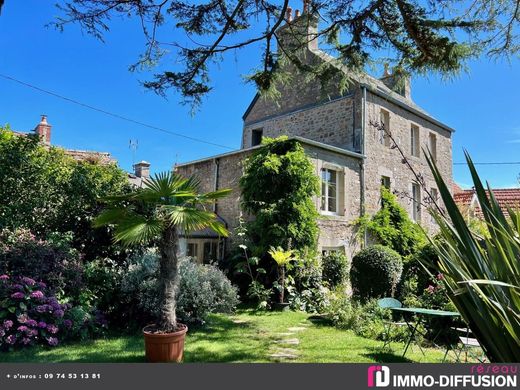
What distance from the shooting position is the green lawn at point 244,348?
4.80 m

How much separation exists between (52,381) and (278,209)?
7893mm

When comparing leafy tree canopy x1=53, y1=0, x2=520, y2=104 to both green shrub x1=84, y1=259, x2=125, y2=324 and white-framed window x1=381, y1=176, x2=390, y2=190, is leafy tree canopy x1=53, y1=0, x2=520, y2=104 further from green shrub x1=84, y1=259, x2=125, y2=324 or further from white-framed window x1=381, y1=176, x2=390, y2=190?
white-framed window x1=381, y1=176, x2=390, y2=190

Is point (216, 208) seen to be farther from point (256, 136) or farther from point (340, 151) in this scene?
point (256, 136)

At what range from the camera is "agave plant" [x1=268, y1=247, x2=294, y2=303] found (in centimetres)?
907

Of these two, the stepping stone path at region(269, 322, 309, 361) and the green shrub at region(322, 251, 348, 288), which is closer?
the stepping stone path at region(269, 322, 309, 361)

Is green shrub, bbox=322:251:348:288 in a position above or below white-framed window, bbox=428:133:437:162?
below

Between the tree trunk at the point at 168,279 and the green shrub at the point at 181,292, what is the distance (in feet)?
4.76

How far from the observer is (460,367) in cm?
205

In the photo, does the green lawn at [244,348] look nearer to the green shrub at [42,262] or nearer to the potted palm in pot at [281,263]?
the green shrub at [42,262]

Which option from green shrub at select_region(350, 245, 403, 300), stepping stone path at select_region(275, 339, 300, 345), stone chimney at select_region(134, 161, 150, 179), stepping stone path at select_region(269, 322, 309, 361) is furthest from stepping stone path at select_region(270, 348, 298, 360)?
stone chimney at select_region(134, 161, 150, 179)

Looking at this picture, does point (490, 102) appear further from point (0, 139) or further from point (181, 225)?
point (0, 139)

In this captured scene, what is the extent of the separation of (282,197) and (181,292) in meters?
4.69

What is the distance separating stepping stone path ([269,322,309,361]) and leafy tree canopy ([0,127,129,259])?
12.7 feet

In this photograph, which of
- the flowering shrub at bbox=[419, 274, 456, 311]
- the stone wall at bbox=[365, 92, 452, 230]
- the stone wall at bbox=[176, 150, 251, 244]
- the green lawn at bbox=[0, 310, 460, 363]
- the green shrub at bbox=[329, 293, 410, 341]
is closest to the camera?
the green lawn at bbox=[0, 310, 460, 363]
